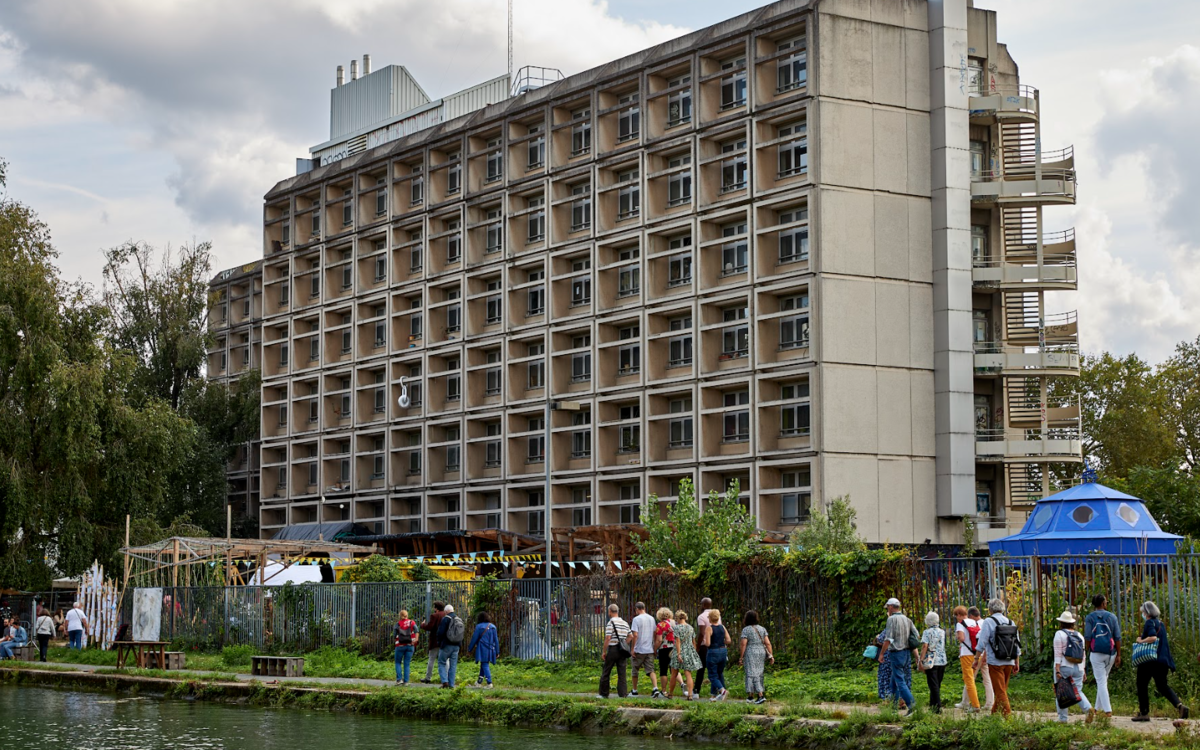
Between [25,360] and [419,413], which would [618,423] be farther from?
[25,360]

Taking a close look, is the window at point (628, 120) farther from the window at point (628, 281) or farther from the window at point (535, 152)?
the window at point (628, 281)

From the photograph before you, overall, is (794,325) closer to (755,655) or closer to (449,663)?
(449,663)

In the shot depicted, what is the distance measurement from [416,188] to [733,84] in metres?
22.4

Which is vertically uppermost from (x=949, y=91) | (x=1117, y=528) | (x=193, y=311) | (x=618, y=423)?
(x=949, y=91)

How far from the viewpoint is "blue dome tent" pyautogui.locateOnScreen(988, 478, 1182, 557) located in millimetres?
39219

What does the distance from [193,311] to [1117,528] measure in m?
57.7

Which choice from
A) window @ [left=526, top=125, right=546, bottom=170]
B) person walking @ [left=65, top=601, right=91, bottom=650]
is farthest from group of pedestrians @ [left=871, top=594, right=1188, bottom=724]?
window @ [left=526, top=125, right=546, bottom=170]

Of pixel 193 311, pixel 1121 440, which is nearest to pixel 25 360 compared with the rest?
pixel 193 311

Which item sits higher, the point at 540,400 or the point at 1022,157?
the point at 1022,157

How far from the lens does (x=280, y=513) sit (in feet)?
296

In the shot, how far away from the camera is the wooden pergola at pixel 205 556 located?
160 feet

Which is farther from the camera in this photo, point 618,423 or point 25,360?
point 618,423

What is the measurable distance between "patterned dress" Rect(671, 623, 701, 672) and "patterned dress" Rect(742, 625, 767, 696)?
4.95ft

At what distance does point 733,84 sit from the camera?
67.3m
